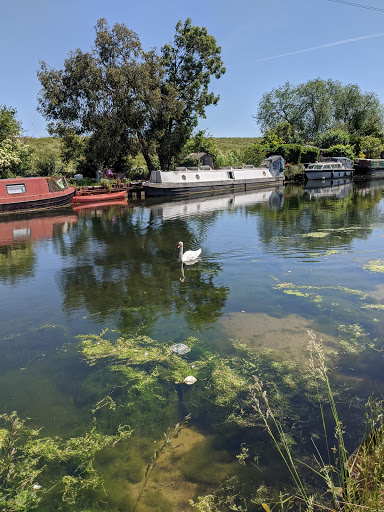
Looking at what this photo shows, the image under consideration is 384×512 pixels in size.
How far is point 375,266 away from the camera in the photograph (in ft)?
30.5

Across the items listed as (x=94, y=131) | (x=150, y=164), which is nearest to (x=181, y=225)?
(x=94, y=131)

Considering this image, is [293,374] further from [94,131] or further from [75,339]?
[94,131]

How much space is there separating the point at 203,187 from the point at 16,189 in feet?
54.8

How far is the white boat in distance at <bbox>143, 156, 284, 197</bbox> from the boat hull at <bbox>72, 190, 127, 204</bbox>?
9.33ft

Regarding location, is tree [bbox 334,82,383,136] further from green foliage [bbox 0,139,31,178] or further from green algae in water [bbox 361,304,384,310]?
green algae in water [bbox 361,304,384,310]

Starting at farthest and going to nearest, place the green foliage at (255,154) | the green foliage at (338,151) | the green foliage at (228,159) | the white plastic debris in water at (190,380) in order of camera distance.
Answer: the green foliage at (338,151) < the green foliage at (255,154) < the green foliage at (228,159) < the white plastic debris in water at (190,380)

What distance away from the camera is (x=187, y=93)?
32.8 metres

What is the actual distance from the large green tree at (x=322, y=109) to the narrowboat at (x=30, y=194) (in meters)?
49.8

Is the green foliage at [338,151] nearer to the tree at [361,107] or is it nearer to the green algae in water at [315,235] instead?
the tree at [361,107]

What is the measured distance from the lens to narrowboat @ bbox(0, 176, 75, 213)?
74.2 feet

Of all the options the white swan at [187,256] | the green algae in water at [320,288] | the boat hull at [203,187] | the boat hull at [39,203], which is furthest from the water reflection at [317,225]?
the boat hull at [39,203]

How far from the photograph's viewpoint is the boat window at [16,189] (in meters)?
22.8

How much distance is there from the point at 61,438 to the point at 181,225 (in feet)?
45.9

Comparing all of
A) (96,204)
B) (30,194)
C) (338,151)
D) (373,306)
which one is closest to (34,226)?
(30,194)
